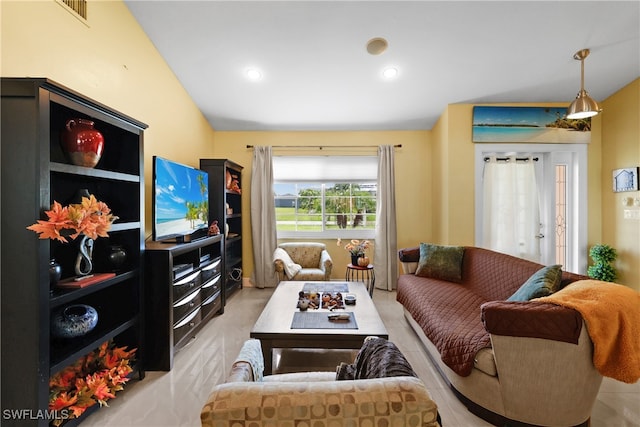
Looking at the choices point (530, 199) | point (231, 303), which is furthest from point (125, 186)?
point (530, 199)

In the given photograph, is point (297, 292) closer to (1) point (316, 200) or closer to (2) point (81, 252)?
(2) point (81, 252)

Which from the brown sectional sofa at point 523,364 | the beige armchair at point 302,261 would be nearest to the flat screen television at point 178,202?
the beige armchair at point 302,261

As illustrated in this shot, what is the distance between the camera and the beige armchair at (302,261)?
3500 mm

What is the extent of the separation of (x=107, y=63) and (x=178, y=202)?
125 centimetres

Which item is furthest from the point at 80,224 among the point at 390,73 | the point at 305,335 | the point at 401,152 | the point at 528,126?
the point at 528,126

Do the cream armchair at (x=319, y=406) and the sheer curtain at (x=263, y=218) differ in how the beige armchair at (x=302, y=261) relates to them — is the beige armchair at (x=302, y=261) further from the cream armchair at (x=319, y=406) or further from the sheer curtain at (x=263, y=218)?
the cream armchair at (x=319, y=406)

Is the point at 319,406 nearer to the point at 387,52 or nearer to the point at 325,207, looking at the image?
the point at 387,52

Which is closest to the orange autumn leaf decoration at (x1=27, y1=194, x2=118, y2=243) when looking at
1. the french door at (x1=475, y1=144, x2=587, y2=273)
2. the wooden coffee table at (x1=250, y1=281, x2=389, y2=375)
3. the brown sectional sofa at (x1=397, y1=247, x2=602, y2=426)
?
the wooden coffee table at (x1=250, y1=281, x2=389, y2=375)

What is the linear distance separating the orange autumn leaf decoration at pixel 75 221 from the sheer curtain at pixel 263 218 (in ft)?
8.70

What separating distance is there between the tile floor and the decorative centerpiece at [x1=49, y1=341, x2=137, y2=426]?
136 mm

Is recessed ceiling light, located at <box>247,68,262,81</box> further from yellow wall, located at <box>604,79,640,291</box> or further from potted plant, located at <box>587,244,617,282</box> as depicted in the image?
potted plant, located at <box>587,244,617,282</box>

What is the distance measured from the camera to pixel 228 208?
12.6 feet

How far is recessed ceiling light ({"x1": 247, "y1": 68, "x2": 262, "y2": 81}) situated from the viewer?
308 centimetres

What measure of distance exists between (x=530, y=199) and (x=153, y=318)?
4.50 m
